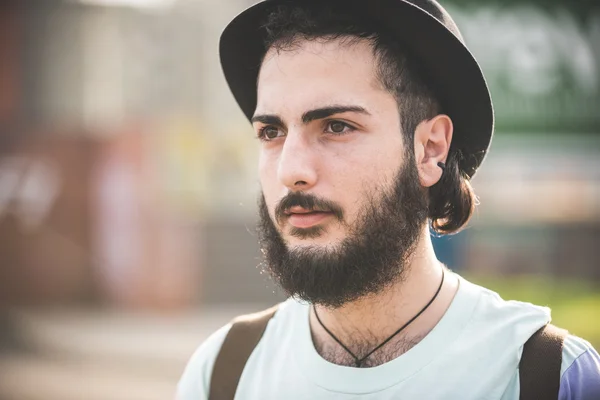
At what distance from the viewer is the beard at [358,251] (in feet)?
8.29

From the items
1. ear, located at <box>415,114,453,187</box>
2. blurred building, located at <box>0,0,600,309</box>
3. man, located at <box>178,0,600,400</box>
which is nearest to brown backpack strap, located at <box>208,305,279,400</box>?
man, located at <box>178,0,600,400</box>

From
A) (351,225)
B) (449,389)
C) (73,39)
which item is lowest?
(449,389)

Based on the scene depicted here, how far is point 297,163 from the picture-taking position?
8.16 ft

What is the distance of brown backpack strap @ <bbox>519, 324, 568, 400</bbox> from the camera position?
227cm

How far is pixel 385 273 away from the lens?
8.61 feet

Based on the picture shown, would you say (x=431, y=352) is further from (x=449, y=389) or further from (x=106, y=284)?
(x=106, y=284)

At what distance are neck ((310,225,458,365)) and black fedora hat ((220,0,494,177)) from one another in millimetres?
494

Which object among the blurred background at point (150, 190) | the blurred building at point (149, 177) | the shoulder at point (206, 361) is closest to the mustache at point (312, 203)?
the shoulder at point (206, 361)

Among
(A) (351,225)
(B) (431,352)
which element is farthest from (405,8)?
(B) (431,352)

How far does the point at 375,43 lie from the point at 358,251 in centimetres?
72

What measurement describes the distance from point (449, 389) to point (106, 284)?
15208 mm

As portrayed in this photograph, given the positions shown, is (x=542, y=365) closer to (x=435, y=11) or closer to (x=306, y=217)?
(x=306, y=217)

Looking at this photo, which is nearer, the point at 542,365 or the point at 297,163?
the point at 542,365

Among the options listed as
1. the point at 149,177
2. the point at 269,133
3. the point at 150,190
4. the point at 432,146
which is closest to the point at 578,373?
the point at 432,146
